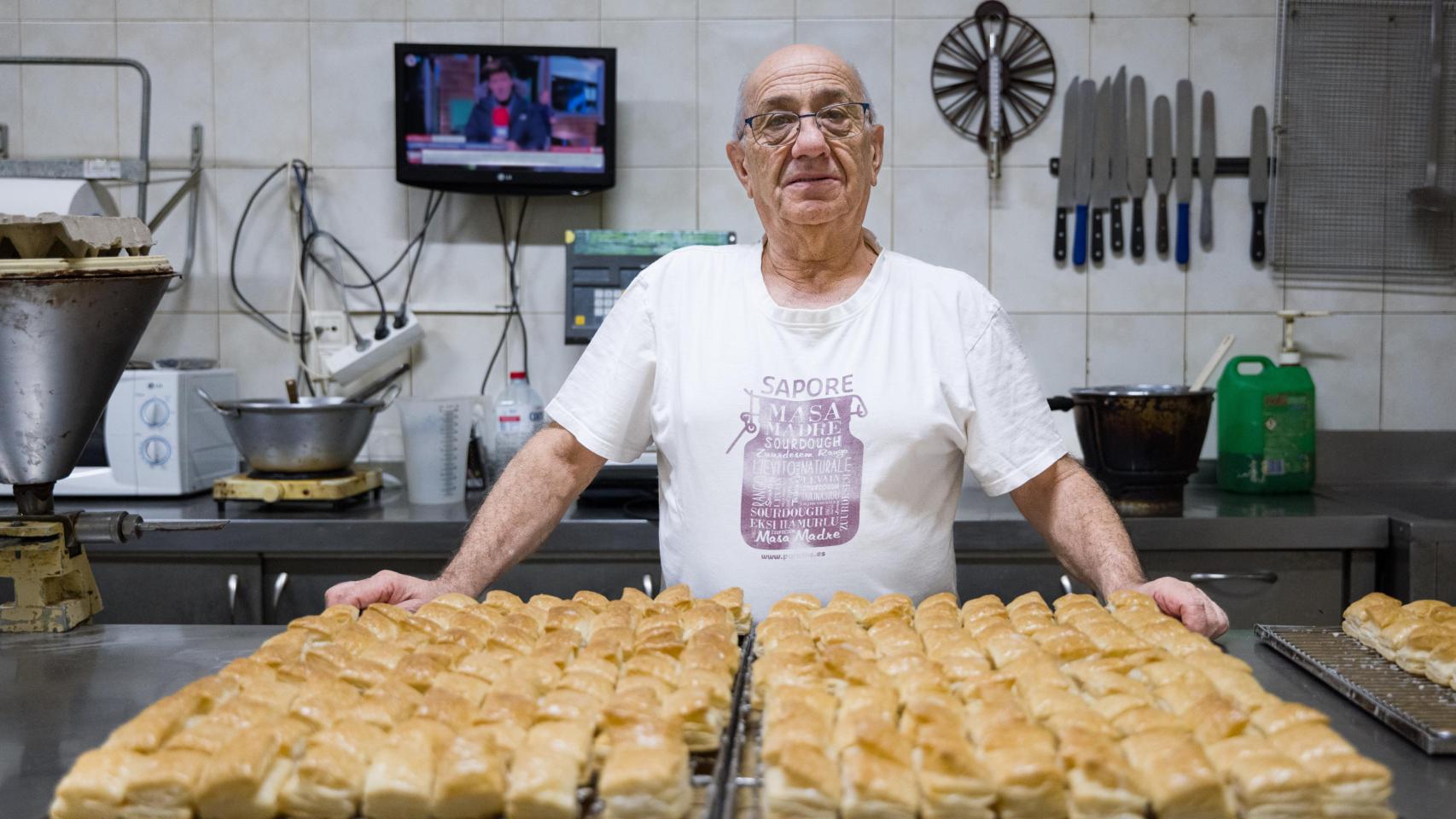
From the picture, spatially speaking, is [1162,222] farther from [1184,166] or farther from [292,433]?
[292,433]

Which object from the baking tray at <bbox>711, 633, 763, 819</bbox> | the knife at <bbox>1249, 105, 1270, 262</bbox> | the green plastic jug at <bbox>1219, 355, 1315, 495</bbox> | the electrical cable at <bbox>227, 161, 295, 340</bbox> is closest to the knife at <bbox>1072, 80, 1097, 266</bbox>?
the knife at <bbox>1249, 105, 1270, 262</bbox>

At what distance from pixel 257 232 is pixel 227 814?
2658 millimetres

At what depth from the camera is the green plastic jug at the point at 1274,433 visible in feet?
9.63

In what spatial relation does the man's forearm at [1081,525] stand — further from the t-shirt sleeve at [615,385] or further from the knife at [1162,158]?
the knife at [1162,158]

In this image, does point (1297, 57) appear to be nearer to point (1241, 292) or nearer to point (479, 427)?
point (1241, 292)

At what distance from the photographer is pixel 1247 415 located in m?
2.95

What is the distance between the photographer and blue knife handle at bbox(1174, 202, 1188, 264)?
3.21 metres

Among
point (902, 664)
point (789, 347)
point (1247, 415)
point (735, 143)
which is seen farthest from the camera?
point (1247, 415)

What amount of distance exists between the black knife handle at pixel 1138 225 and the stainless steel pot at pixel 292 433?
2098 mm

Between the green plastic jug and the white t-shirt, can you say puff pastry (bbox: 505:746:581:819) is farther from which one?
the green plastic jug

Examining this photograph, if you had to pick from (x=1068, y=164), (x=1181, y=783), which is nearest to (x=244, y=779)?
(x=1181, y=783)

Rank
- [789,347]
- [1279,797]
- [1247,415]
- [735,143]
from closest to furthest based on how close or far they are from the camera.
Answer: [1279,797] → [789,347] → [735,143] → [1247,415]

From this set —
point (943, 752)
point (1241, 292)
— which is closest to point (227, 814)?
point (943, 752)

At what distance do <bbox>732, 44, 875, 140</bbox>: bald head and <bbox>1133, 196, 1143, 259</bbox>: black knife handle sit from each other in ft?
5.29
